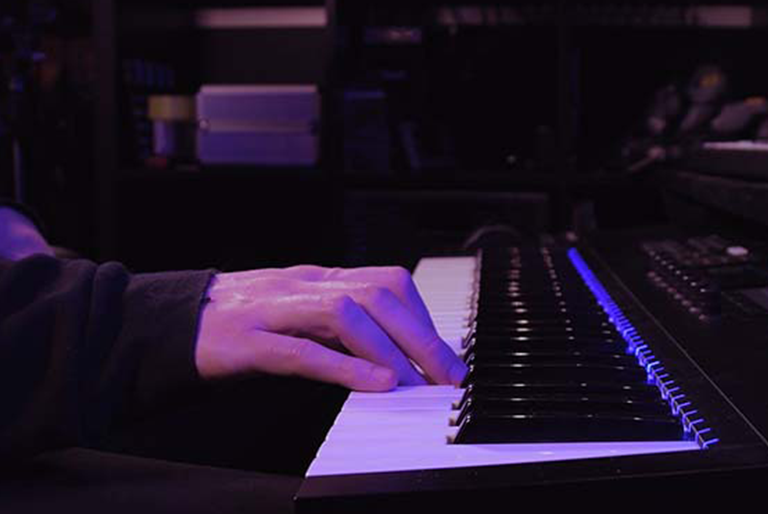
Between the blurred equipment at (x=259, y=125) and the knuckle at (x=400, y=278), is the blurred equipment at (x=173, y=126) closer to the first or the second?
the blurred equipment at (x=259, y=125)

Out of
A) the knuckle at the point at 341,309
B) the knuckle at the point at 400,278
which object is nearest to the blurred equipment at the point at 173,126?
the knuckle at the point at 400,278

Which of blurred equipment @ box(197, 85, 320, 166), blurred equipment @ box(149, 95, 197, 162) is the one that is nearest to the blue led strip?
blurred equipment @ box(197, 85, 320, 166)

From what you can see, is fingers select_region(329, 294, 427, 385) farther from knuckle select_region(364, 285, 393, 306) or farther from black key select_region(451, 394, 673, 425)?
black key select_region(451, 394, 673, 425)

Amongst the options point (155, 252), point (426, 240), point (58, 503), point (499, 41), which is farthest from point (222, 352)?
point (499, 41)

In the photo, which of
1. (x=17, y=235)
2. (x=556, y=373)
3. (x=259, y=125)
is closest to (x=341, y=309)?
(x=556, y=373)

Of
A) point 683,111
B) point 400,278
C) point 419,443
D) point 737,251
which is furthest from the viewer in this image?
point 683,111

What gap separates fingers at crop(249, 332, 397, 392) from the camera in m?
0.69

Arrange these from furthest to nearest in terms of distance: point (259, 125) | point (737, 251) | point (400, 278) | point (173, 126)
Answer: point (173, 126)
point (259, 125)
point (737, 251)
point (400, 278)

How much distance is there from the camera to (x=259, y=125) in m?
3.16

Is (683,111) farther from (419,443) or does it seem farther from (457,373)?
(419,443)

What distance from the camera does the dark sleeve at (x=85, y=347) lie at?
25.3 inches

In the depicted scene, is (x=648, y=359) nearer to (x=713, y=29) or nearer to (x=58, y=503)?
(x=58, y=503)

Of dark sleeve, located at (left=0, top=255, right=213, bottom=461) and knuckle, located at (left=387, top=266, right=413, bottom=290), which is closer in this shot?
dark sleeve, located at (left=0, top=255, right=213, bottom=461)

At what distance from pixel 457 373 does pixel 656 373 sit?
0.15m
